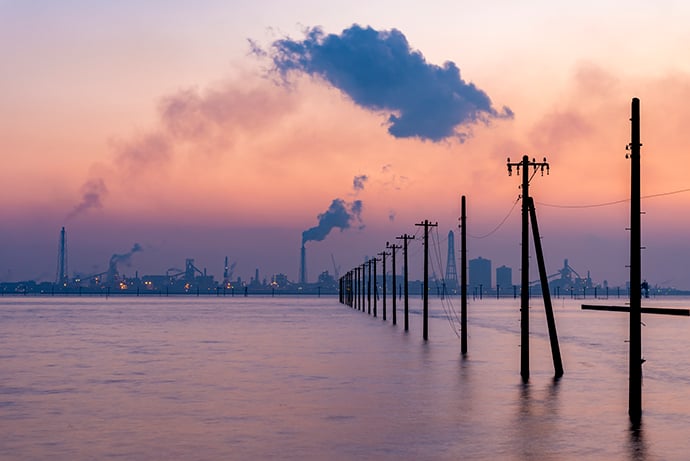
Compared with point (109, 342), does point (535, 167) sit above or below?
above

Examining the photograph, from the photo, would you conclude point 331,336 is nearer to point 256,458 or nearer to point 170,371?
point 170,371

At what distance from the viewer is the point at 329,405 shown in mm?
24859

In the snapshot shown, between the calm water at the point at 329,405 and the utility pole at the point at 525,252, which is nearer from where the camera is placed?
the calm water at the point at 329,405

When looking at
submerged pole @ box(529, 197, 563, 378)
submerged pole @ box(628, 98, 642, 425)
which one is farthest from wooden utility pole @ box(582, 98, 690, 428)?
submerged pole @ box(529, 197, 563, 378)

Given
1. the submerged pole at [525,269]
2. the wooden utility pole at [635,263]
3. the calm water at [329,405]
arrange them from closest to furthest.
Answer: the calm water at [329,405], the wooden utility pole at [635,263], the submerged pole at [525,269]

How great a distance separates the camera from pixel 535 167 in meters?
33.1

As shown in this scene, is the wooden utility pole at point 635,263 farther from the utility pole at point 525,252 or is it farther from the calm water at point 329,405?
the utility pole at point 525,252

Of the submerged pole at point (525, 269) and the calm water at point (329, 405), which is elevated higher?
the submerged pole at point (525, 269)

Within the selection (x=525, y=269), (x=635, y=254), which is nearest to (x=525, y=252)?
(x=525, y=269)

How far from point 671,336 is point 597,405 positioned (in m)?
46.4

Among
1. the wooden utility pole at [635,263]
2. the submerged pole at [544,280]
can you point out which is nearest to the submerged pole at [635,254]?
the wooden utility pole at [635,263]

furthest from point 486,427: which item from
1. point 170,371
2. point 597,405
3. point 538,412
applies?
point 170,371

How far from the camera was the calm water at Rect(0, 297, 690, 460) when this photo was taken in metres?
18.1

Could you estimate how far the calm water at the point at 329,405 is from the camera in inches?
713
